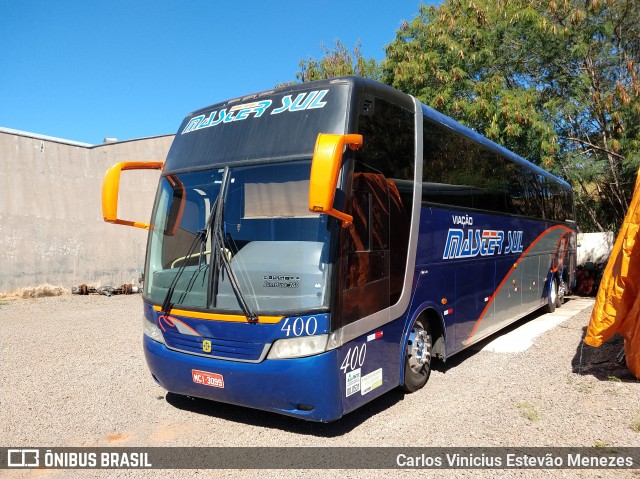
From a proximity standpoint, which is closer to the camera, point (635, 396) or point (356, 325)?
point (356, 325)

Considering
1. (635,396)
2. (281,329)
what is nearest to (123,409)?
(281,329)

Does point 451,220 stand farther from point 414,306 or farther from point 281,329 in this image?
point 281,329

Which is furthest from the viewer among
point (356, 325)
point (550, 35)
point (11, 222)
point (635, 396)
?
point (11, 222)

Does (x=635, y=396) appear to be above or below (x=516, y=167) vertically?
below

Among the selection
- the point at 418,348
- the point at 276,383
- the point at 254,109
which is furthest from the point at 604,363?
the point at 254,109

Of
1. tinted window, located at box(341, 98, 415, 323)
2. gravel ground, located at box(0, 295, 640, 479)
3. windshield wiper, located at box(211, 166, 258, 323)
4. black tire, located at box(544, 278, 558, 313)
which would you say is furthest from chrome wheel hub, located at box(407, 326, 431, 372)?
black tire, located at box(544, 278, 558, 313)

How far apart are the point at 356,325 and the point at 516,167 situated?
20.9 feet

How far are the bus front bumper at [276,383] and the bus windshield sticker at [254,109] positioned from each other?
2338mm

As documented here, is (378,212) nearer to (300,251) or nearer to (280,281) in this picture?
(300,251)

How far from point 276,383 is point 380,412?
1.55 meters

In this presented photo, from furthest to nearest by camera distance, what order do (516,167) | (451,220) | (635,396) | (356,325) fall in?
(516,167) < (451,220) < (635,396) < (356,325)

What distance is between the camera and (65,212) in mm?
15953

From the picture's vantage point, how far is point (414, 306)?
566 cm

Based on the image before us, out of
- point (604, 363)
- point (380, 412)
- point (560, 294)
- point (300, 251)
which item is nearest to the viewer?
point (300, 251)
